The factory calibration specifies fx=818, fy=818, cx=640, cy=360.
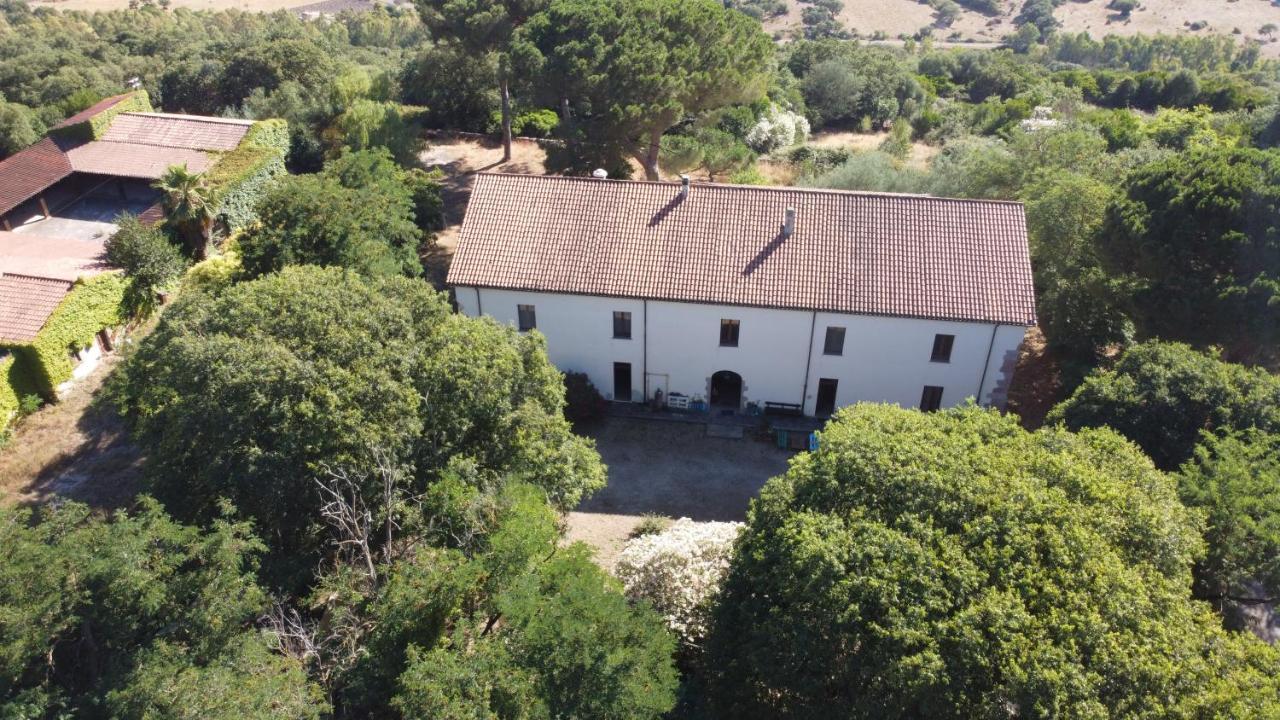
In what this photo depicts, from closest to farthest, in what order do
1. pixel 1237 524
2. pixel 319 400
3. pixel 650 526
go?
1. pixel 1237 524
2. pixel 319 400
3. pixel 650 526

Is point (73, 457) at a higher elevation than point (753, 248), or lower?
lower

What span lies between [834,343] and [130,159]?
37985 mm

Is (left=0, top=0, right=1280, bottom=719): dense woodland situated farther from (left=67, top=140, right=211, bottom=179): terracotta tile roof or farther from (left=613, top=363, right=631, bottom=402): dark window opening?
(left=67, top=140, right=211, bottom=179): terracotta tile roof

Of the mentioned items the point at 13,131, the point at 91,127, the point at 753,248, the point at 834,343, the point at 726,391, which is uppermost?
the point at 91,127

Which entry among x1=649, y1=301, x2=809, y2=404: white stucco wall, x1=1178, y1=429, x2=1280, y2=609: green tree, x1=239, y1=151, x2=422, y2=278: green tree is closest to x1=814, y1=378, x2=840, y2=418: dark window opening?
x1=649, y1=301, x2=809, y2=404: white stucco wall

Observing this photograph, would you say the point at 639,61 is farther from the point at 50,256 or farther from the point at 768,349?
the point at 50,256

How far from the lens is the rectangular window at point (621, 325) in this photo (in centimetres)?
3013

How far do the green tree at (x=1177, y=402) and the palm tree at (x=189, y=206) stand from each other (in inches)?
1411

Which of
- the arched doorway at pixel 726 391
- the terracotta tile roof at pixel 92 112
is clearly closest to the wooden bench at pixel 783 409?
the arched doorway at pixel 726 391

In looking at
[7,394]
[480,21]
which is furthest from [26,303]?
[480,21]

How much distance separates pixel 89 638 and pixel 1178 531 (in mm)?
22334

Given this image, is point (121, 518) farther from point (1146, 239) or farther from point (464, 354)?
point (1146, 239)

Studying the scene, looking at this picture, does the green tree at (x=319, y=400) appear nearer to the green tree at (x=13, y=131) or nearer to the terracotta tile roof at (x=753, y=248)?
the terracotta tile roof at (x=753, y=248)

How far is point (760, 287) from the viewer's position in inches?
1147
